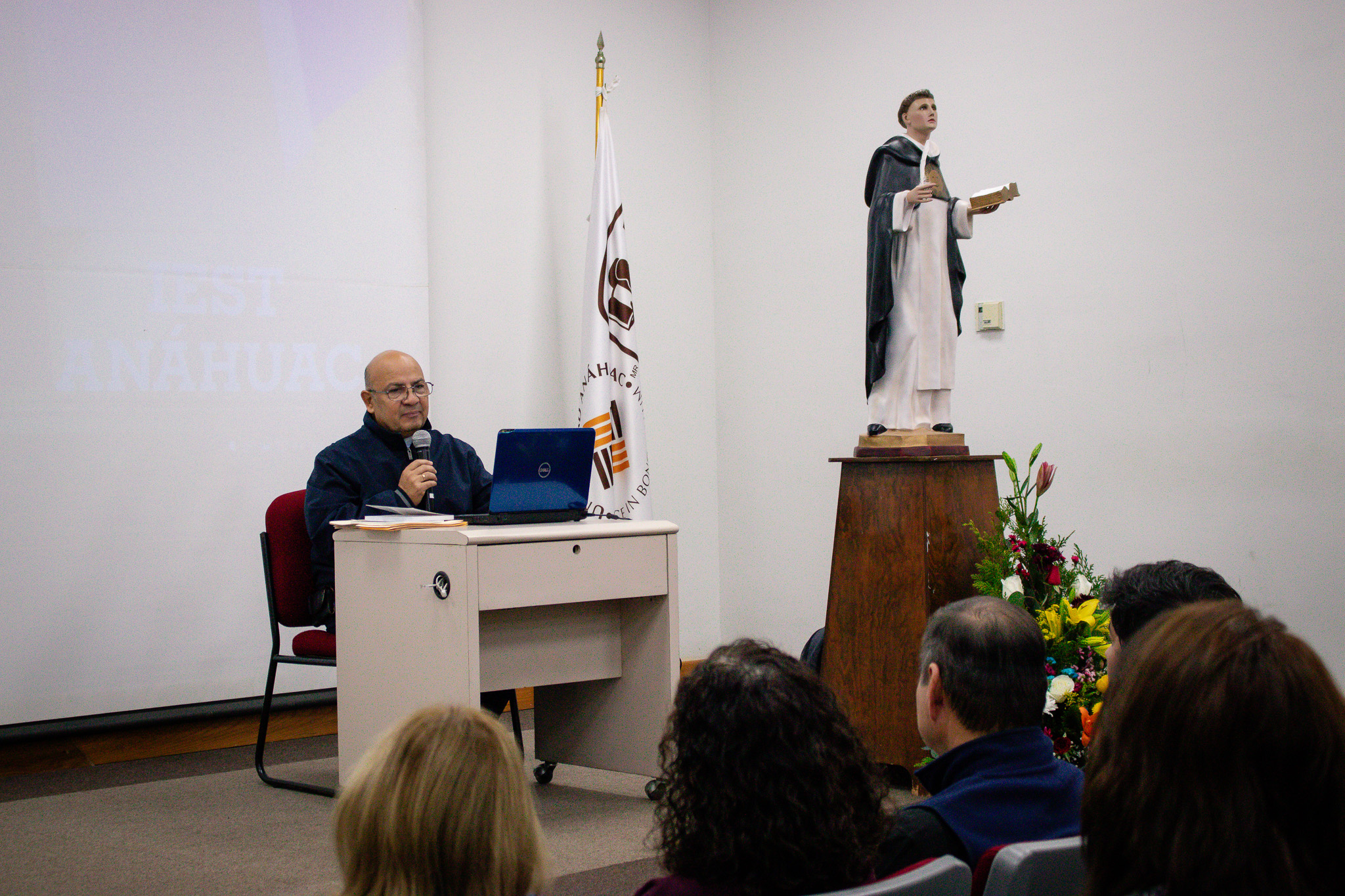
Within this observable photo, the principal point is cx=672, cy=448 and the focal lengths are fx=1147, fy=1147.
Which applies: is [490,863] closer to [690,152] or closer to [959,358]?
[959,358]

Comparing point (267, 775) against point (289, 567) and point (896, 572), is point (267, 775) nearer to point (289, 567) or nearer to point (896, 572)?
point (289, 567)

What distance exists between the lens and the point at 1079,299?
395 cm

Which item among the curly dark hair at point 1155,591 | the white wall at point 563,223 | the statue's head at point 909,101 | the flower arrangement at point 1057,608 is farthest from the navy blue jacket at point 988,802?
the white wall at point 563,223

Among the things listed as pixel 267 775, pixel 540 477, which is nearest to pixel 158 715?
pixel 267 775

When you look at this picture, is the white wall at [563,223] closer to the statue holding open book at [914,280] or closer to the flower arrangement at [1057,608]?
the statue holding open book at [914,280]

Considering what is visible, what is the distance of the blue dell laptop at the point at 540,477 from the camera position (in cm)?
286

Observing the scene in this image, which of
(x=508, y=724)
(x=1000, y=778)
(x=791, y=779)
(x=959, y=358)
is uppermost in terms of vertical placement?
(x=959, y=358)

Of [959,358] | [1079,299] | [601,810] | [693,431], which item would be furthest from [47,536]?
[1079,299]

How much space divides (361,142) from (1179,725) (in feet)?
13.2

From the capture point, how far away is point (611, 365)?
4.66m

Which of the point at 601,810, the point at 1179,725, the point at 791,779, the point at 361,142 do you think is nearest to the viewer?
the point at 1179,725

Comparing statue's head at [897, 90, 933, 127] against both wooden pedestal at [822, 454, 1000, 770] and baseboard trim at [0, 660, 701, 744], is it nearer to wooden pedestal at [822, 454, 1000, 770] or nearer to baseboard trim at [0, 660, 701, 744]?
wooden pedestal at [822, 454, 1000, 770]

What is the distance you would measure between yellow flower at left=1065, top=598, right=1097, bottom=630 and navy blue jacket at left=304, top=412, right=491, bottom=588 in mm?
1569

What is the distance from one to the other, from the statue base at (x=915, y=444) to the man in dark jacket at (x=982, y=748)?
1.69 meters
